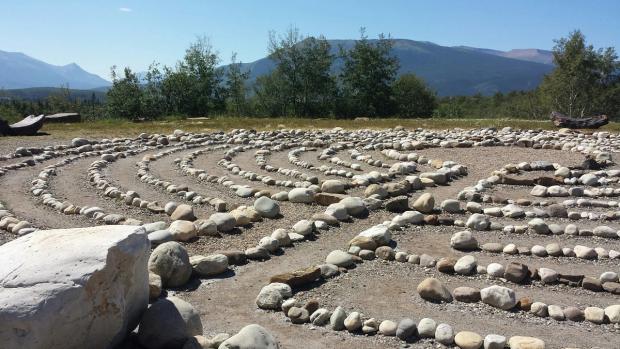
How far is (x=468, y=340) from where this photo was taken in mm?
4590

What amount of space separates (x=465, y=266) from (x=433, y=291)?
0.95 meters

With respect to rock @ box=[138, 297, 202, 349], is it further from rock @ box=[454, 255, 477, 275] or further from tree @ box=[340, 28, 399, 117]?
tree @ box=[340, 28, 399, 117]

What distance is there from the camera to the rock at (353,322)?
492 cm

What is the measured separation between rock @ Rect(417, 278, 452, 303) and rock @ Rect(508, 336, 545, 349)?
1045 mm

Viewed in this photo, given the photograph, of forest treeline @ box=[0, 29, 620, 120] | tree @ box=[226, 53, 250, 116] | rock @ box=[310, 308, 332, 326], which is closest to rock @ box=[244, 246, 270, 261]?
rock @ box=[310, 308, 332, 326]

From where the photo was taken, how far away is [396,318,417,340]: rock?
15.7 feet

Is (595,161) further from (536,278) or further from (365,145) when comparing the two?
(536,278)

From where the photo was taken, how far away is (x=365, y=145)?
55.5 ft

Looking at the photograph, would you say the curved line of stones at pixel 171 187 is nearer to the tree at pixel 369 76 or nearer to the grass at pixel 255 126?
the grass at pixel 255 126

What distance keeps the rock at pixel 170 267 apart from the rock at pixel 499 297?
3.09m

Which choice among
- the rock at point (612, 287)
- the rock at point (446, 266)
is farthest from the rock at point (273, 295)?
the rock at point (612, 287)

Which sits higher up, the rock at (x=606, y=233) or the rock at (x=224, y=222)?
the rock at (x=224, y=222)

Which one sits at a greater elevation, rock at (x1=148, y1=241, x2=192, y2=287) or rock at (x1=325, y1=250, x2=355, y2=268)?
rock at (x1=148, y1=241, x2=192, y2=287)

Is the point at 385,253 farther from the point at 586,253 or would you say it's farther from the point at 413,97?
the point at 413,97
